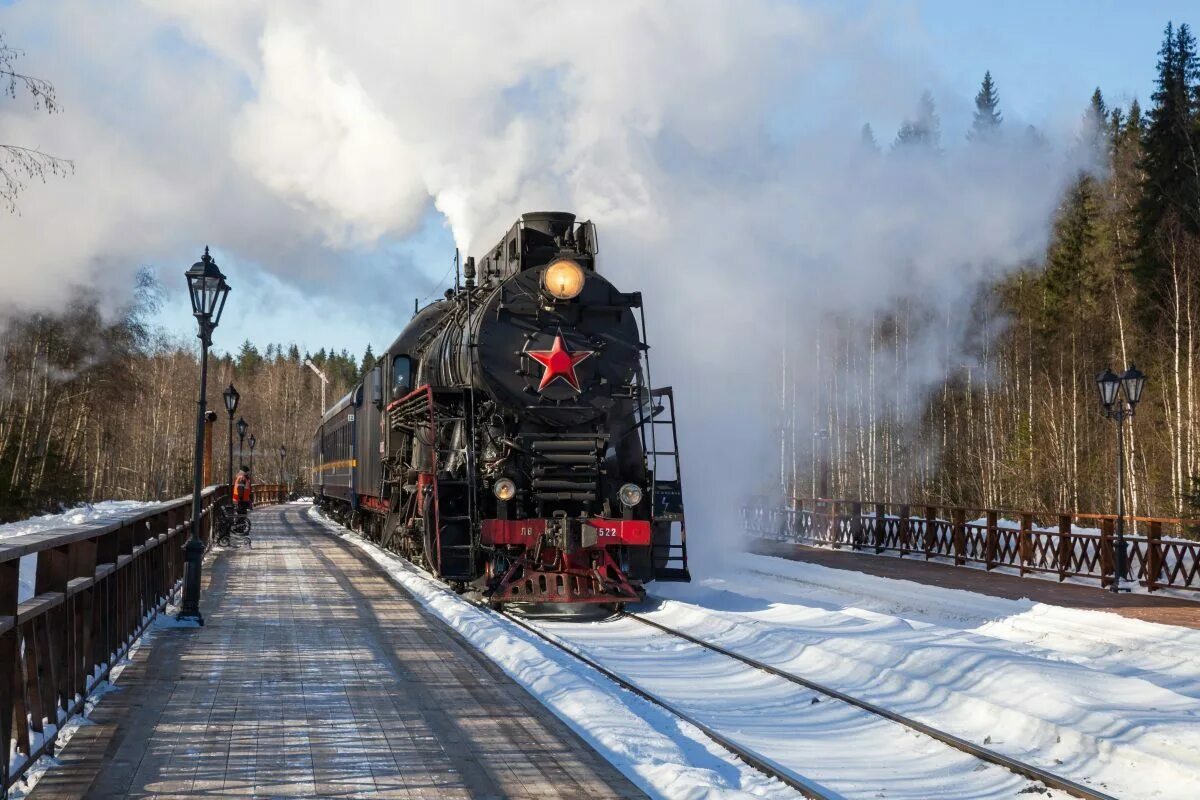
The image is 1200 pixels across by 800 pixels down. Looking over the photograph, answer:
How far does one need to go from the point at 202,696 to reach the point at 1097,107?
5260 centimetres

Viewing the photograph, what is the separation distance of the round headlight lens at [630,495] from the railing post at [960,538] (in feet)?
28.5

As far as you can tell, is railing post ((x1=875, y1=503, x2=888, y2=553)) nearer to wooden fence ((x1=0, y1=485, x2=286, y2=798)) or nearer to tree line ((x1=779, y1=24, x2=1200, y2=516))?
tree line ((x1=779, y1=24, x2=1200, y2=516))

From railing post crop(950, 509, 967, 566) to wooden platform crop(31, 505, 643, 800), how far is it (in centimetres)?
1071

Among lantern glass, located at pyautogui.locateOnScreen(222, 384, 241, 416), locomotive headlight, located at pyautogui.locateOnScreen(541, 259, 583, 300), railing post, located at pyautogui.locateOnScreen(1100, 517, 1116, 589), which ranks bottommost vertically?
railing post, located at pyautogui.locateOnScreen(1100, 517, 1116, 589)

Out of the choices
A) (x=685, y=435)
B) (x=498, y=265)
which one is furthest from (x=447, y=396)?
(x=685, y=435)

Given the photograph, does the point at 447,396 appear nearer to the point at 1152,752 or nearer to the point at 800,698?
the point at 800,698

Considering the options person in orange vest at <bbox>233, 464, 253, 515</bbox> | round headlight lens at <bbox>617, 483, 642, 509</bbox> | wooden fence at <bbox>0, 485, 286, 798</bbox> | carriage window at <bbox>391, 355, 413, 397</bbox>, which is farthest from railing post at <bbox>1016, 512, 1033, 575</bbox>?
person in orange vest at <bbox>233, 464, 253, 515</bbox>

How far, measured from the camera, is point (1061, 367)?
3394 centimetres

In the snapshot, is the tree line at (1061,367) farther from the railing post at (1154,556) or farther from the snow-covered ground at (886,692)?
the snow-covered ground at (886,692)

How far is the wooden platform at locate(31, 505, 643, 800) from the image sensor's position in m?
4.98

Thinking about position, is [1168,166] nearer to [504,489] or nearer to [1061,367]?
[1061,367]

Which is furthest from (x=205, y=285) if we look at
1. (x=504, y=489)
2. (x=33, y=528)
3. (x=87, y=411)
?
(x=87, y=411)

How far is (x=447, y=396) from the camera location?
12477 mm

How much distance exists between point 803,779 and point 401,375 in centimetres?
1126
